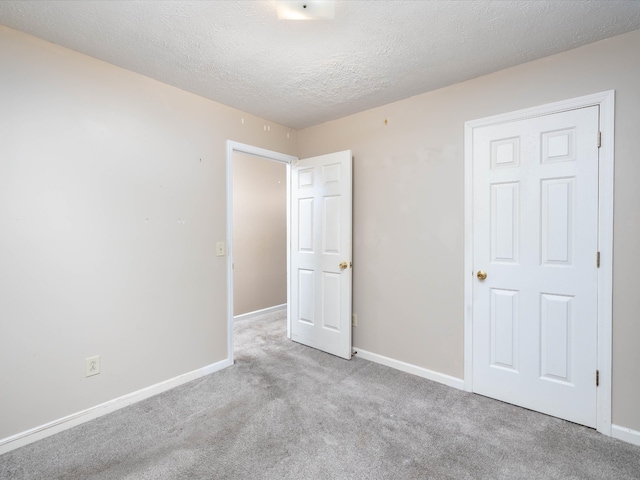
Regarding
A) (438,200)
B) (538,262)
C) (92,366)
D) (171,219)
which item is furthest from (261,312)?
(538,262)

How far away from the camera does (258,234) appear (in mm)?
4715

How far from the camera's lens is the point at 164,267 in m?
2.51

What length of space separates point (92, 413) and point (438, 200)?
299 centimetres

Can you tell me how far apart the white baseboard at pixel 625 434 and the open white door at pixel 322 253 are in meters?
1.92

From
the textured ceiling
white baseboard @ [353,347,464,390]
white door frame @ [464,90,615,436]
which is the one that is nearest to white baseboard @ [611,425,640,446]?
white door frame @ [464,90,615,436]

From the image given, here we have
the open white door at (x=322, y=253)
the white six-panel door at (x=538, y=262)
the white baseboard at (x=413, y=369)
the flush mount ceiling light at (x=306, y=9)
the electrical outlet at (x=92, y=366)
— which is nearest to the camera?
the flush mount ceiling light at (x=306, y=9)

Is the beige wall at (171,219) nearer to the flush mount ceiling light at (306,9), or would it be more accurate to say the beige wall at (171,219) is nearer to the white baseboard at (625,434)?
the white baseboard at (625,434)

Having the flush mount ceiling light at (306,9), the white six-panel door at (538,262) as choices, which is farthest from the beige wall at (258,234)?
the white six-panel door at (538,262)

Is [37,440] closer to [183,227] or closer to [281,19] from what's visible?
[183,227]

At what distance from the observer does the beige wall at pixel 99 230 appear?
186cm

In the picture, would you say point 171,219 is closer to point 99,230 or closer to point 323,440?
point 99,230

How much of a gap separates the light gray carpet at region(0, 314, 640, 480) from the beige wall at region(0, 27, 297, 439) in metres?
0.34

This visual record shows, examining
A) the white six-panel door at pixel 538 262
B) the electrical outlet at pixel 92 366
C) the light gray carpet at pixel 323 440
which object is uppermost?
the white six-panel door at pixel 538 262

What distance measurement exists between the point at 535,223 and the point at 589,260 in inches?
14.8
